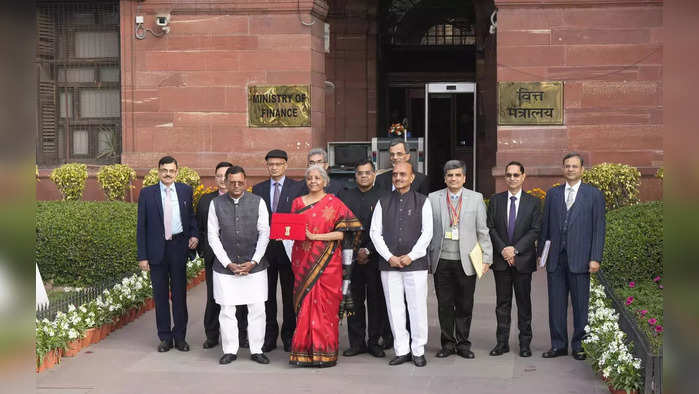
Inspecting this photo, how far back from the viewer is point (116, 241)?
11.6 metres

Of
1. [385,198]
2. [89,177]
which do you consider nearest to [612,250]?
[385,198]

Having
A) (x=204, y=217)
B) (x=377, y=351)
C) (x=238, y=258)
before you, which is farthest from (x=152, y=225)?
(x=377, y=351)

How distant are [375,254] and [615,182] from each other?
7.06 m

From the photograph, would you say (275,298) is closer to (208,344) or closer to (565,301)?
(208,344)

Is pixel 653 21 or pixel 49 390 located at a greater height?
pixel 653 21

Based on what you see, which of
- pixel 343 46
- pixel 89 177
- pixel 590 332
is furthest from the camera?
pixel 343 46

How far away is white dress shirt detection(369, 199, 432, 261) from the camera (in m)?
7.80

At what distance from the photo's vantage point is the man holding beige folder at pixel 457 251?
8.05 m

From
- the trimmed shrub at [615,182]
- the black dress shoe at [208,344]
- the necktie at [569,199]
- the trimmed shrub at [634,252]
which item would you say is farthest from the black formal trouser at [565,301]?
the trimmed shrub at [615,182]

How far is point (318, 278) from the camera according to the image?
7727mm

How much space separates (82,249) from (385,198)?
539 centimetres

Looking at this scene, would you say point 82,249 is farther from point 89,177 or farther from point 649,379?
point 649,379

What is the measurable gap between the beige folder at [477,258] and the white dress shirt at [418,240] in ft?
1.45
